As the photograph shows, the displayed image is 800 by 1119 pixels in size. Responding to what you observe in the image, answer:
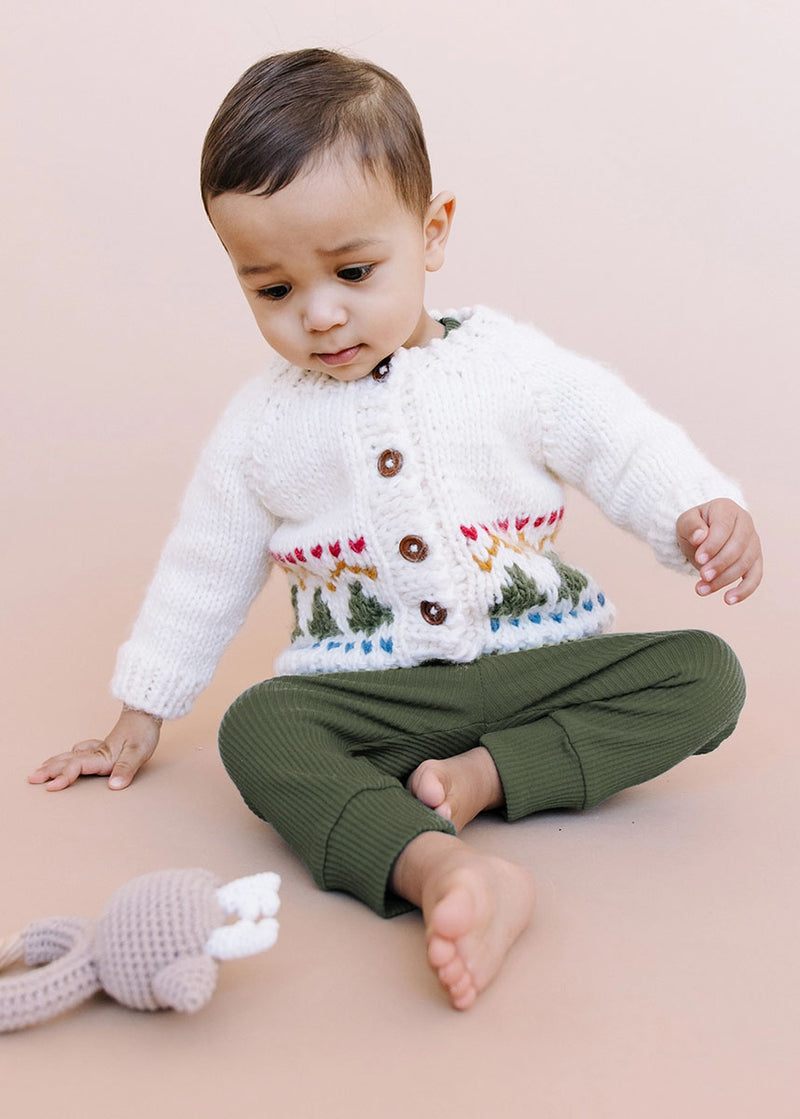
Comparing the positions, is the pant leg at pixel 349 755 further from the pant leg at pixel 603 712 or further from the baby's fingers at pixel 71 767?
the baby's fingers at pixel 71 767

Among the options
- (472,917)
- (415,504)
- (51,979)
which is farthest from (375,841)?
(415,504)

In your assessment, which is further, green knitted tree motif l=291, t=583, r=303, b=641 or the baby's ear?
green knitted tree motif l=291, t=583, r=303, b=641

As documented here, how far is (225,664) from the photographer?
194cm

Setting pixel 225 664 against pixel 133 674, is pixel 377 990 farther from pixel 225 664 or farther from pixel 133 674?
pixel 225 664

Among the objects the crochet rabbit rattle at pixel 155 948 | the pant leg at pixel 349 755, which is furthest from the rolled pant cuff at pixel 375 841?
the crochet rabbit rattle at pixel 155 948

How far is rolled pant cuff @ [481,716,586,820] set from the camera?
1.30 metres

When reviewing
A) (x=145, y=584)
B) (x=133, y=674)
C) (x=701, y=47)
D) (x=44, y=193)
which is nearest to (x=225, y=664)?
(x=145, y=584)

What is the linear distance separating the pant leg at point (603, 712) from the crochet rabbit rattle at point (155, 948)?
0.38m

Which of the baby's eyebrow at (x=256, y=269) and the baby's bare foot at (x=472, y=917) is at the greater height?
the baby's eyebrow at (x=256, y=269)

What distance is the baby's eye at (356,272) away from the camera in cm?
133

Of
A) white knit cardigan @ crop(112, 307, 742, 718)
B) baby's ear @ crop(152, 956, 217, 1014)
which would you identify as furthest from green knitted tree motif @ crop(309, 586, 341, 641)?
baby's ear @ crop(152, 956, 217, 1014)

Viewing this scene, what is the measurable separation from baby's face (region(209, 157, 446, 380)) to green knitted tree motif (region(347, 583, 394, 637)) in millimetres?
229

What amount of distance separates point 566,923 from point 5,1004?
0.44 meters

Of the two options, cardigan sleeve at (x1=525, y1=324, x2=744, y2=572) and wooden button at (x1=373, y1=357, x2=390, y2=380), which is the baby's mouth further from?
cardigan sleeve at (x1=525, y1=324, x2=744, y2=572)
